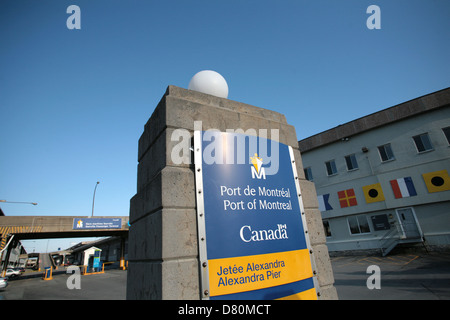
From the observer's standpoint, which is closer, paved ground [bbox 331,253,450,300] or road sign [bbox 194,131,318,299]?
road sign [bbox 194,131,318,299]

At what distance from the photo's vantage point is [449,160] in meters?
15.4

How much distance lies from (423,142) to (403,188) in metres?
3.70

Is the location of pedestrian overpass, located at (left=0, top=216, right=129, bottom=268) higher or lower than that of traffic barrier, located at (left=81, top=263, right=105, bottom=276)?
higher

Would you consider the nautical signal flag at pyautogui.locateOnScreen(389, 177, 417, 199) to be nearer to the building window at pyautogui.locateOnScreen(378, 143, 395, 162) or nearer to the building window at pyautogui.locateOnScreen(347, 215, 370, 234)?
the building window at pyautogui.locateOnScreen(378, 143, 395, 162)

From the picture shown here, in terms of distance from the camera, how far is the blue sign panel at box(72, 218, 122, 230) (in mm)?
23594

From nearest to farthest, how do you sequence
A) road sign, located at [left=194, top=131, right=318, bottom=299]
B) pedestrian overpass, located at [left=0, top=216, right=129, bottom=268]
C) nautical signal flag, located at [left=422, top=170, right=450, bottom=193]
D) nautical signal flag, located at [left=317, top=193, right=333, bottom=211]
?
road sign, located at [left=194, top=131, right=318, bottom=299]
nautical signal flag, located at [left=422, top=170, right=450, bottom=193]
nautical signal flag, located at [left=317, top=193, right=333, bottom=211]
pedestrian overpass, located at [left=0, top=216, right=129, bottom=268]

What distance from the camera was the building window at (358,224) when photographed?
1851 centimetres

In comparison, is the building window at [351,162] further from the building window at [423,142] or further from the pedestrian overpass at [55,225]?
the pedestrian overpass at [55,225]

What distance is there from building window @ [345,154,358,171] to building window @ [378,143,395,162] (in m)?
2.00

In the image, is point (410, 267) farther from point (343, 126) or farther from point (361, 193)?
point (343, 126)

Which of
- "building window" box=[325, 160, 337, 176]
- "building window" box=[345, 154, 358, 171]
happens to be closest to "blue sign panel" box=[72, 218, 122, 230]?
"building window" box=[325, 160, 337, 176]

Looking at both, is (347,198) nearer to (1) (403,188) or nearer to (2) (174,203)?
(1) (403,188)

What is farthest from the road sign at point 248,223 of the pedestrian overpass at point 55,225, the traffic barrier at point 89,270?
the traffic barrier at point 89,270
